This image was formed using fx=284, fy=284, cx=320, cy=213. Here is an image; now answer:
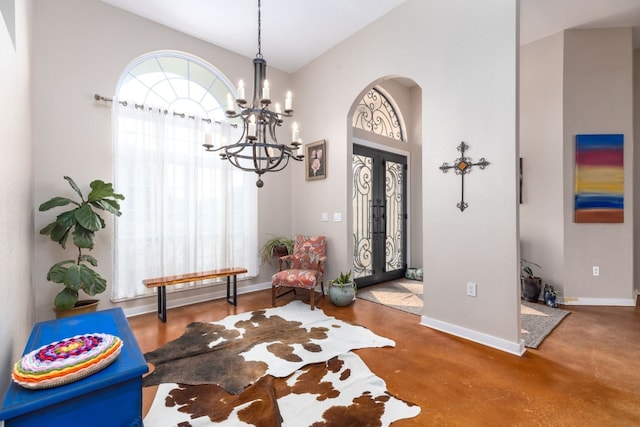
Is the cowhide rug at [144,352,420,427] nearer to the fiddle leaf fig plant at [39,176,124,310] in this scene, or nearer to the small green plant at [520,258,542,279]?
the fiddle leaf fig plant at [39,176,124,310]

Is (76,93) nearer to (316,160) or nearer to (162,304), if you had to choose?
(162,304)

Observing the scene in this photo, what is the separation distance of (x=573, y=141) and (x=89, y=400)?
5350 mm

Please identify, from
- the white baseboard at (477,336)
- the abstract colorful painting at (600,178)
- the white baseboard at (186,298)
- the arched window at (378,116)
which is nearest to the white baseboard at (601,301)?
the abstract colorful painting at (600,178)

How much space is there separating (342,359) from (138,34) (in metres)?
4.29

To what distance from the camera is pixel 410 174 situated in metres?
5.55

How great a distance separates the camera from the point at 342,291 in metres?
3.66

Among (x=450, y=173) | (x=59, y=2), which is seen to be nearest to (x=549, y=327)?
(x=450, y=173)

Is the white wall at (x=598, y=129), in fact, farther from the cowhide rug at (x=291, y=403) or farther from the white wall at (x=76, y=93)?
the white wall at (x=76, y=93)

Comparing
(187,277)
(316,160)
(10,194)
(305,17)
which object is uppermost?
(305,17)

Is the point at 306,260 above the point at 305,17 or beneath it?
beneath

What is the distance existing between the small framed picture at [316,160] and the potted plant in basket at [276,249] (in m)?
1.07

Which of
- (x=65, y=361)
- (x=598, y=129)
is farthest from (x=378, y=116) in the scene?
(x=65, y=361)

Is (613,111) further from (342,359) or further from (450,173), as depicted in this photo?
(342,359)

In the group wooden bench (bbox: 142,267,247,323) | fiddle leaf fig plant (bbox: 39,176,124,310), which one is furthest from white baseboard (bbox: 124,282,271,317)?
fiddle leaf fig plant (bbox: 39,176,124,310)
